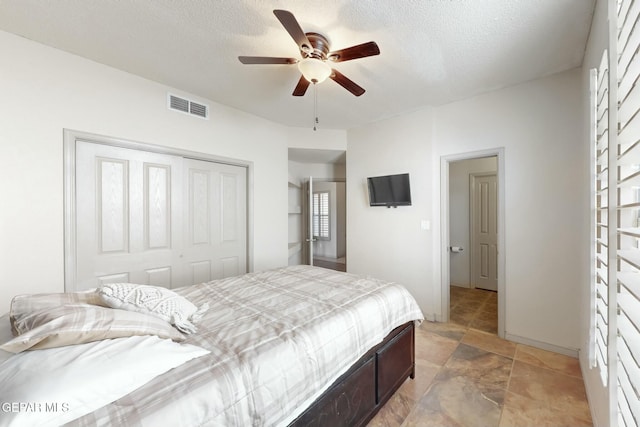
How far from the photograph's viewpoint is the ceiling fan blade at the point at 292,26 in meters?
1.34

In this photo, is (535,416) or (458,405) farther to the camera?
(458,405)

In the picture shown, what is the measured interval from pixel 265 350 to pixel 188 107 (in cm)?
275

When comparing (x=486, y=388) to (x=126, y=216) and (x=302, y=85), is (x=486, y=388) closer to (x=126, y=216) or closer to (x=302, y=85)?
(x=302, y=85)

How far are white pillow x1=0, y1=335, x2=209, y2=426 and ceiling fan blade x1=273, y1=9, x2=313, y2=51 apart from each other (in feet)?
5.33

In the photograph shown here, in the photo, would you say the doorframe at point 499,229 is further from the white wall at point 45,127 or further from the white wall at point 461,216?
the white wall at point 45,127

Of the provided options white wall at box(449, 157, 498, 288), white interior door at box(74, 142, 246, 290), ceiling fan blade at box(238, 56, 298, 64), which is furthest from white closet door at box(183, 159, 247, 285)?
white wall at box(449, 157, 498, 288)

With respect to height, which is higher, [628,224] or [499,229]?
[628,224]

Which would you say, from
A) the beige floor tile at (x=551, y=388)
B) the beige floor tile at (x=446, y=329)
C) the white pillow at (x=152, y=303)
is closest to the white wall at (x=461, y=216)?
the beige floor tile at (x=446, y=329)

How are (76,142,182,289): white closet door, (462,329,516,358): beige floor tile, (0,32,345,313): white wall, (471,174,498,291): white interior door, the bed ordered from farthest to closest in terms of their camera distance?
(471,174,498,291): white interior door < (462,329,516,358): beige floor tile < (76,142,182,289): white closet door < (0,32,345,313): white wall < the bed

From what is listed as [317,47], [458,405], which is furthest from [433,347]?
[317,47]

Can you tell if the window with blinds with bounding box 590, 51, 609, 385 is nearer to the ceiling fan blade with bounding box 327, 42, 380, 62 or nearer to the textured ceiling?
the textured ceiling

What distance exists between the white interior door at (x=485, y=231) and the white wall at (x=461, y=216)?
0.30ft

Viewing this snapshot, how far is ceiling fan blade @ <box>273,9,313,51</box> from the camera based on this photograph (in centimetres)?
134

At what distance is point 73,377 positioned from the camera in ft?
2.45
